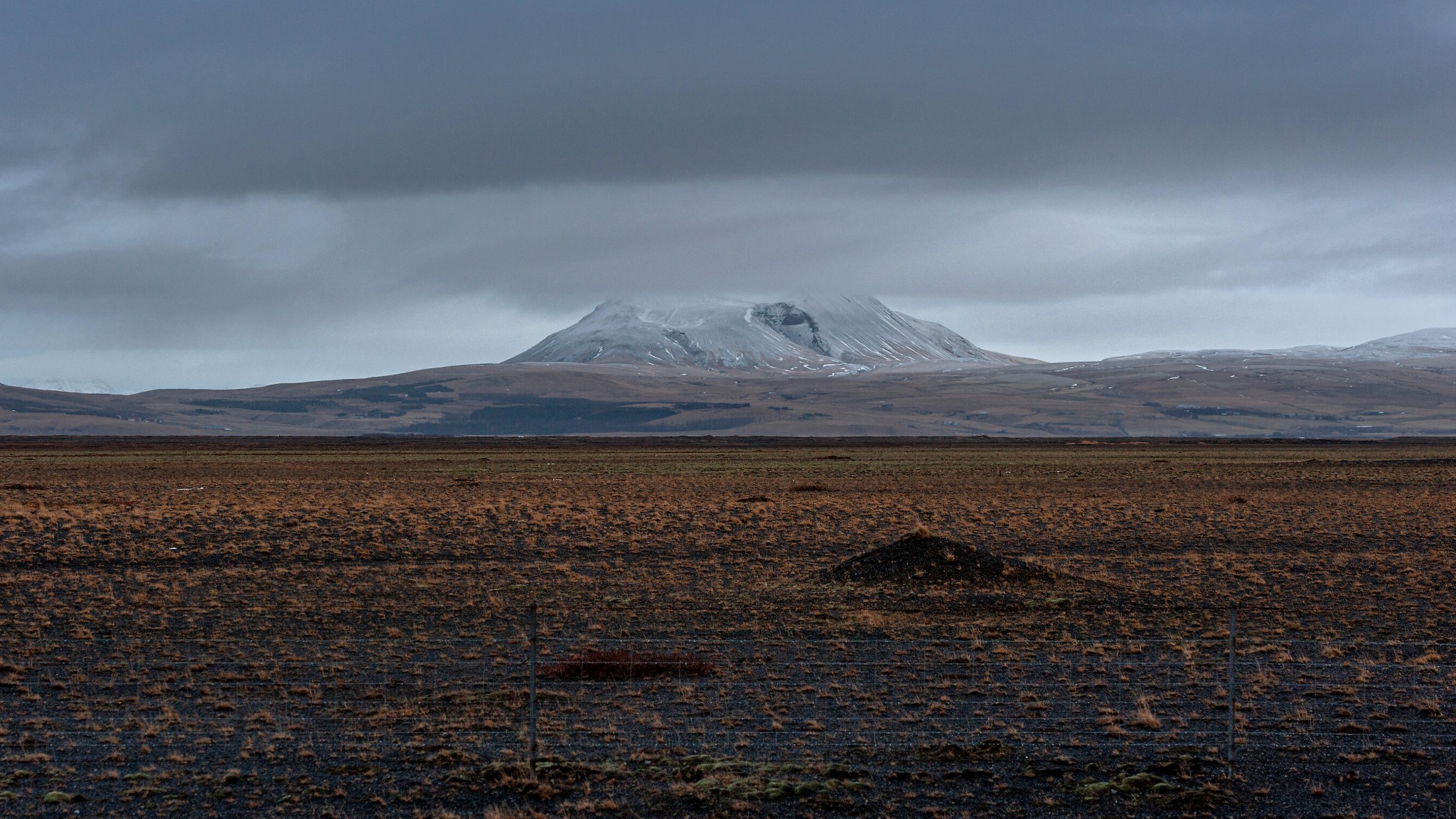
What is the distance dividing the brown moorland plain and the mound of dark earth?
0.27 meters

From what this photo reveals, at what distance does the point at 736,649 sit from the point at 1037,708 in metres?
4.80

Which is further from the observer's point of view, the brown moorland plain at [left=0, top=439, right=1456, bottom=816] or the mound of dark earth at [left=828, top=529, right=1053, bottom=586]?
the mound of dark earth at [left=828, top=529, right=1053, bottom=586]

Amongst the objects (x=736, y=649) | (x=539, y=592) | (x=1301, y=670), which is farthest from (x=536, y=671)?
(x=1301, y=670)

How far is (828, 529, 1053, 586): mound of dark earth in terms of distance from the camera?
22.2 meters

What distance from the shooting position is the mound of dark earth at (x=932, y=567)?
73.0 feet

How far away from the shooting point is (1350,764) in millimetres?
10062

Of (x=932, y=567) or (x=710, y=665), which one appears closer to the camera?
(x=710, y=665)

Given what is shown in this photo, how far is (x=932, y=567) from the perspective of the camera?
22.6 m

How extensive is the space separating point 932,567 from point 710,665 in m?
8.99

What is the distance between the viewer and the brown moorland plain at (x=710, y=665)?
948 cm

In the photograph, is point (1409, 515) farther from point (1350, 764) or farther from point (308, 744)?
point (308, 744)

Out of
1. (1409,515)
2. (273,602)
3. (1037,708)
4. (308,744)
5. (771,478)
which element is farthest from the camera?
(771,478)

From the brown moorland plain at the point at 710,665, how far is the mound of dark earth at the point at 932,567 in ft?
0.88

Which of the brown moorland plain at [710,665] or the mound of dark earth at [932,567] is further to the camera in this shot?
the mound of dark earth at [932,567]
